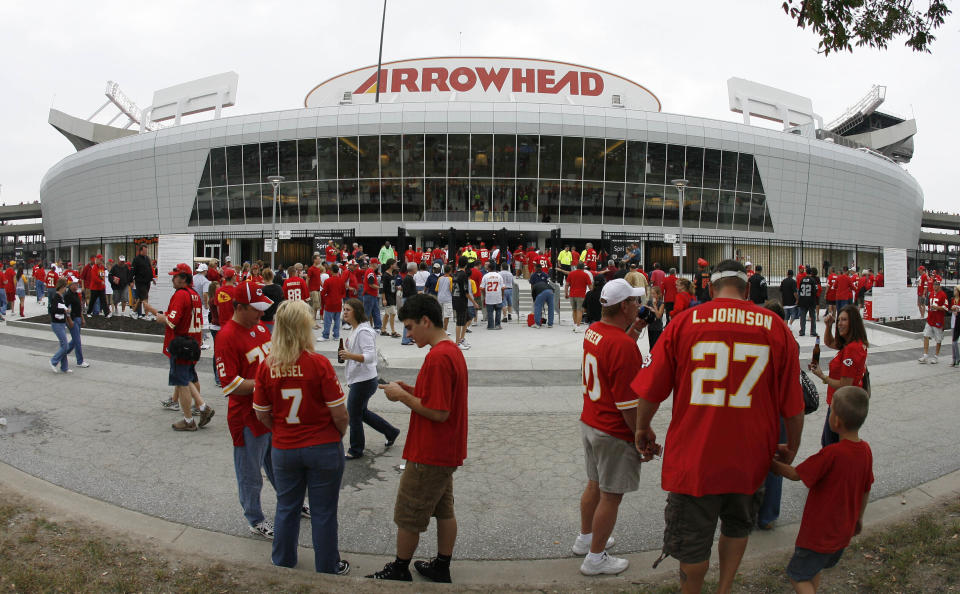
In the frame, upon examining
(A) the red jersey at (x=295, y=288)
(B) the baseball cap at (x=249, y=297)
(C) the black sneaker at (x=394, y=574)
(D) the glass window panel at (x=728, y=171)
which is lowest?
(C) the black sneaker at (x=394, y=574)

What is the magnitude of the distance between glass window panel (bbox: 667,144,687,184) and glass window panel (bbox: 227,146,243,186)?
29.6 meters

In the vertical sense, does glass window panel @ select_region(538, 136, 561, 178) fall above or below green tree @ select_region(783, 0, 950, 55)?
above

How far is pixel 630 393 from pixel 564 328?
13453 millimetres

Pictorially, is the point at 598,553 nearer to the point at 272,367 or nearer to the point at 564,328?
the point at 272,367

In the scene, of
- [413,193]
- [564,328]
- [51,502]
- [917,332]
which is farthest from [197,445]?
[413,193]

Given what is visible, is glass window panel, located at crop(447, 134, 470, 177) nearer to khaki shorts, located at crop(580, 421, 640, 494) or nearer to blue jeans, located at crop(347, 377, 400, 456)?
blue jeans, located at crop(347, 377, 400, 456)

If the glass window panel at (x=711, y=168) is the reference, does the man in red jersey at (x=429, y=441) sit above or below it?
below

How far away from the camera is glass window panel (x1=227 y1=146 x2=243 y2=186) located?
42.1 metres

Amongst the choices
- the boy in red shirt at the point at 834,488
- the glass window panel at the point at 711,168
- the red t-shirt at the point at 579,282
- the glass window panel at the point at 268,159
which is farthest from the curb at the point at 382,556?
the glass window panel at the point at 711,168

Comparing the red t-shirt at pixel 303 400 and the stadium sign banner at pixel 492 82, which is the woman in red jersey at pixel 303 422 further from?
the stadium sign banner at pixel 492 82

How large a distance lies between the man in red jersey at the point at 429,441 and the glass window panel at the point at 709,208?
42.7 metres

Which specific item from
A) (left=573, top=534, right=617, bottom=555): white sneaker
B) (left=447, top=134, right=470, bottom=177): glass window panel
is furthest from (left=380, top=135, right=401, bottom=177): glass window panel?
(left=573, top=534, right=617, bottom=555): white sneaker

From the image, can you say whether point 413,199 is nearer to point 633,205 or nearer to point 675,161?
point 633,205

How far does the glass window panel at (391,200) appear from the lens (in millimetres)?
40844
